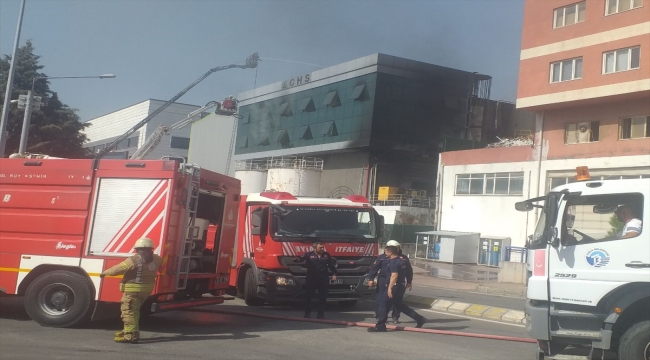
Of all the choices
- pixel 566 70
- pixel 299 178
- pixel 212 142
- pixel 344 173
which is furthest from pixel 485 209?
pixel 212 142

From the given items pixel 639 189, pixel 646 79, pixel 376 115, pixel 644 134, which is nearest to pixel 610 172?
pixel 644 134

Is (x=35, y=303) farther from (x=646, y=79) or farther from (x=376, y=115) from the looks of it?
(x=376, y=115)

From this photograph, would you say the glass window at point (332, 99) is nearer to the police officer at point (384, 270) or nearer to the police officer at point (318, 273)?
the police officer at point (318, 273)

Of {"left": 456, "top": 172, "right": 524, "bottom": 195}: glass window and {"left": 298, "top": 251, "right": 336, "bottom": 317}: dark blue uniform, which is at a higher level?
{"left": 456, "top": 172, "right": 524, "bottom": 195}: glass window

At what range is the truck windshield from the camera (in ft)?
42.8

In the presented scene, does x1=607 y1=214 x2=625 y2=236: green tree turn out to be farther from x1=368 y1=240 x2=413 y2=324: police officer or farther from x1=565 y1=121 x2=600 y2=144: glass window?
x1=565 y1=121 x2=600 y2=144: glass window

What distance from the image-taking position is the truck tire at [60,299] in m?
9.74

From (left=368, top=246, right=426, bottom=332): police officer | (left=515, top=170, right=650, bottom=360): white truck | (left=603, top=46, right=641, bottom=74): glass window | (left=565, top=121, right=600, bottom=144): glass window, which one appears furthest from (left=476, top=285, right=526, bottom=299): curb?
(left=515, top=170, right=650, bottom=360): white truck

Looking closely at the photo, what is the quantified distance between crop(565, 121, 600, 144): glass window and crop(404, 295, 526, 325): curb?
20.5m

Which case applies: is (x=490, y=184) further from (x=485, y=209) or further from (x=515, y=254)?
(x=515, y=254)

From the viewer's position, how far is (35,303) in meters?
9.91

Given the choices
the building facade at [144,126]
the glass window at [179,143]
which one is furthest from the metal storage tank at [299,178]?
the glass window at [179,143]

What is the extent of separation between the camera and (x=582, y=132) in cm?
3203

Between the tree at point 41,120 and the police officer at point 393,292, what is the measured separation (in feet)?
91.5
